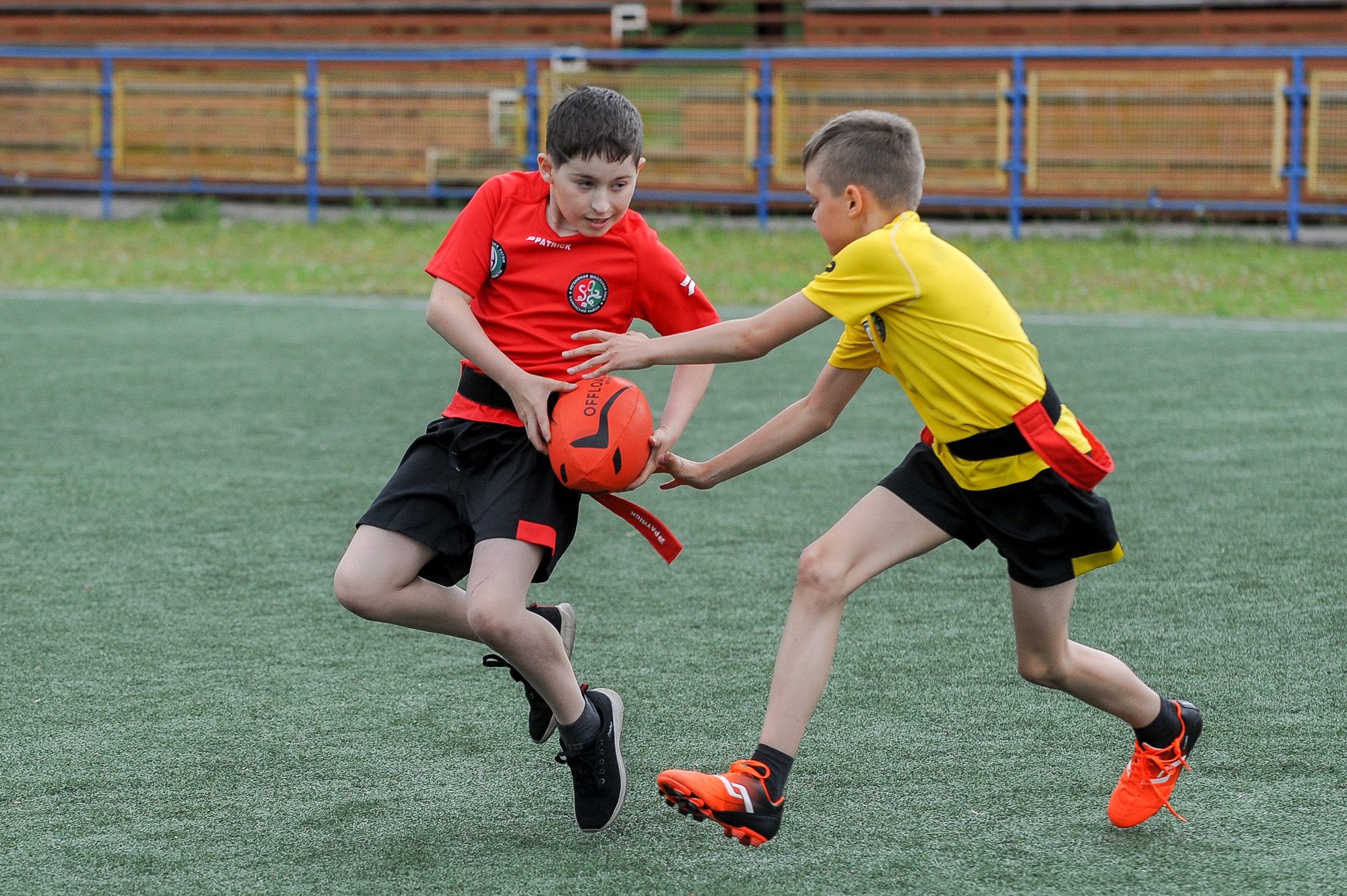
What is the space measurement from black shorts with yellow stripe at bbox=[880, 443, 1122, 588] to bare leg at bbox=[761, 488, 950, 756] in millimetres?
76

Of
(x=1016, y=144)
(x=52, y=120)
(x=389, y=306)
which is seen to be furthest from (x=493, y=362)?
(x=52, y=120)

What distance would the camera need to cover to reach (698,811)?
3.13 m

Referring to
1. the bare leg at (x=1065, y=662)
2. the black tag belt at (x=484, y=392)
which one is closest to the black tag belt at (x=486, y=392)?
the black tag belt at (x=484, y=392)

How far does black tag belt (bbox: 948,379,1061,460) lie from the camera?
3.26 metres

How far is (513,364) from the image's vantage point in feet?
11.4

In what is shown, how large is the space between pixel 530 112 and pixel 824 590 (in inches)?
577

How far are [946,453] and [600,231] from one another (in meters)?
0.94

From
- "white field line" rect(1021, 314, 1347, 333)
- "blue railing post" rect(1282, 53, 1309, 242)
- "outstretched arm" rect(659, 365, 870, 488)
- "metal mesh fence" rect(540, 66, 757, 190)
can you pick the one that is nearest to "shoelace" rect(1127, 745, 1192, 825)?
"outstretched arm" rect(659, 365, 870, 488)

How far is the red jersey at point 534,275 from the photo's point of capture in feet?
11.8

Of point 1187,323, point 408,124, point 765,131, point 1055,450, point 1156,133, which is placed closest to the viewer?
point 1055,450

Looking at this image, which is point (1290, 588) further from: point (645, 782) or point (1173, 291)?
point (1173, 291)

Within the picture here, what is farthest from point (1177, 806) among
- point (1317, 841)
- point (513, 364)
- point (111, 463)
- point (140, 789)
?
point (111, 463)

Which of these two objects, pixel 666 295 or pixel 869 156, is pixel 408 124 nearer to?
pixel 666 295

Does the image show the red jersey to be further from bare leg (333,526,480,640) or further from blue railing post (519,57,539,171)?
blue railing post (519,57,539,171)
